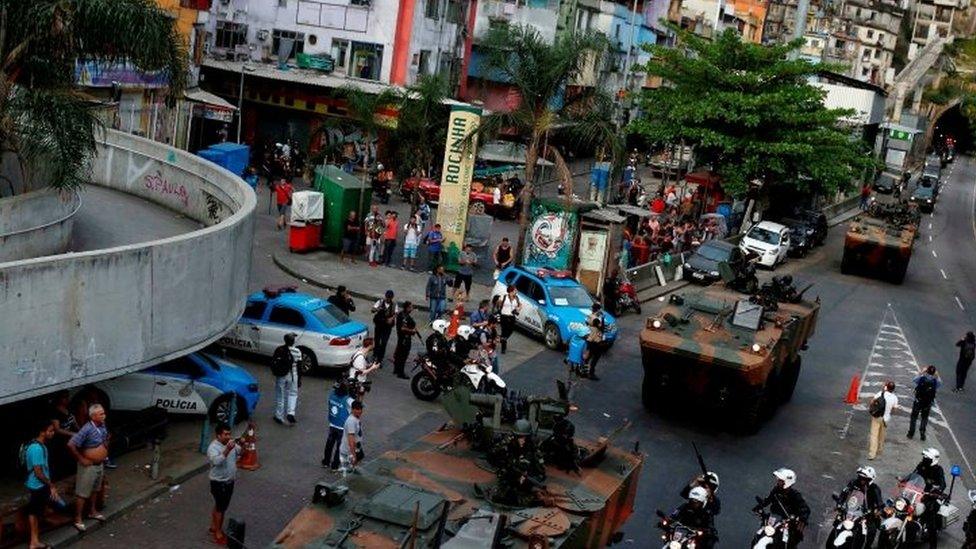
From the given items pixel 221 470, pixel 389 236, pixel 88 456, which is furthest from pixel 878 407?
pixel 389 236

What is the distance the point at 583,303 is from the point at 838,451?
7.80 meters

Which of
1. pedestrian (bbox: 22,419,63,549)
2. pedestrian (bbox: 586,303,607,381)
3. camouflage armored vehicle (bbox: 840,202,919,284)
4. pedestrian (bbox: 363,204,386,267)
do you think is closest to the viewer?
pedestrian (bbox: 22,419,63,549)

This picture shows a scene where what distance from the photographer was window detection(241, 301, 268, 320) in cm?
2394

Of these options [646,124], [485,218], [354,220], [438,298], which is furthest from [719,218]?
[438,298]

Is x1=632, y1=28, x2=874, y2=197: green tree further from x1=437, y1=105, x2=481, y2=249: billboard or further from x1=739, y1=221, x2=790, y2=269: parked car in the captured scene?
x1=437, y1=105, x2=481, y2=249: billboard

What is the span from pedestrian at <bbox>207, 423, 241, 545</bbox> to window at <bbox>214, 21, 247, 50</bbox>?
41826mm

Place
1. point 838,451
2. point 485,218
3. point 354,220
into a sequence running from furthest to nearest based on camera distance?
point 485,218
point 354,220
point 838,451

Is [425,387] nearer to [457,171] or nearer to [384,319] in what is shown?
[384,319]

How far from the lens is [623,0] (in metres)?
77.4

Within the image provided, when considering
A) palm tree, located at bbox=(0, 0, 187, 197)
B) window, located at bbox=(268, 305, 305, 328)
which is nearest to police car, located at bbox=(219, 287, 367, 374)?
window, located at bbox=(268, 305, 305, 328)

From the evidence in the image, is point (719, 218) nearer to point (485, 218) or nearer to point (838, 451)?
point (485, 218)

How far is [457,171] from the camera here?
116ft

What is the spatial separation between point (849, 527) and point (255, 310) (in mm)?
11808

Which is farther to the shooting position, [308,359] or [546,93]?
[546,93]
